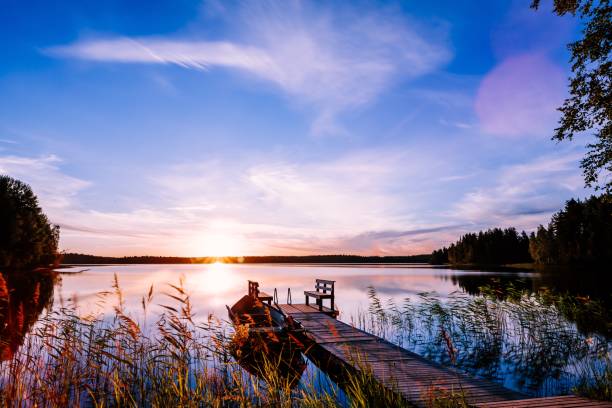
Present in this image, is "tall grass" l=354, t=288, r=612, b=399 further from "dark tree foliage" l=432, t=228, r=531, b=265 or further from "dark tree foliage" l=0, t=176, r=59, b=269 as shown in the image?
"dark tree foliage" l=432, t=228, r=531, b=265

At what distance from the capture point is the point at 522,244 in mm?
121062

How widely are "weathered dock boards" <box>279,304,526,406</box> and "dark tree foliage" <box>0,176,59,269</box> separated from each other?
167ft

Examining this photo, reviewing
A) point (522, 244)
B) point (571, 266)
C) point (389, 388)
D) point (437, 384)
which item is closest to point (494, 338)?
point (437, 384)

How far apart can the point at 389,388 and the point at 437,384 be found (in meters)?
1.31

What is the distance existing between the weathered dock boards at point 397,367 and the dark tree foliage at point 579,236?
74.8 metres

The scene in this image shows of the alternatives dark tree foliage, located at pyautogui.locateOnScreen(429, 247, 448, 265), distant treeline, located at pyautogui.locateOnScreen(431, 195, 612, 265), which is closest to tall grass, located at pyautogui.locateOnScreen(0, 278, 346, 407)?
distant treeline, located at pyautogui.locateOnScreen(431, 195, 612, 265)

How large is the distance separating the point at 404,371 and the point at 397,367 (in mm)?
395

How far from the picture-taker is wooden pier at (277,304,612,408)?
667 cm

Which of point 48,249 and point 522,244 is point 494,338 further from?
point 522,244

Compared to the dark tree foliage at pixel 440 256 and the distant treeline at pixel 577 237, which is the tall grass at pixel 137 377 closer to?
the distant treeline at pixel 577 237

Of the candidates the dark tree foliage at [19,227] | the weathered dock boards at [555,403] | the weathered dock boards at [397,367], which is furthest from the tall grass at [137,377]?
the dark tree foliage at [19,227]

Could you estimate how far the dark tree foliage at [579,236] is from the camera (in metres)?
75.4

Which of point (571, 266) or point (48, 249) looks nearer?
point (48, 249)

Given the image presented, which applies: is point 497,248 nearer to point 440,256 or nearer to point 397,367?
point 440,256
